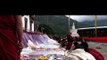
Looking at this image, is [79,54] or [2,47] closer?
[2,47]

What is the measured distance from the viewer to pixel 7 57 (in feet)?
7.50

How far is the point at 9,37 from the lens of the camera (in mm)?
2281

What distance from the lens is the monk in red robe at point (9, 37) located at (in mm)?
2227

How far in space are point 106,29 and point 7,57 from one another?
816 inches

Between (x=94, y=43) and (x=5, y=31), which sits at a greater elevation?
(x=5, y=31)

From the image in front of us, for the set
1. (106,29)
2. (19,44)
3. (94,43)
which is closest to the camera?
(19,44)

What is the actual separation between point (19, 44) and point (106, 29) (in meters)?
20.5

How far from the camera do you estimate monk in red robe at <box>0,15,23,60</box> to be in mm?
2227
